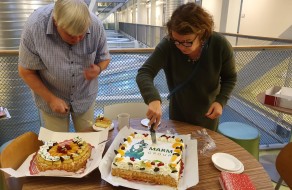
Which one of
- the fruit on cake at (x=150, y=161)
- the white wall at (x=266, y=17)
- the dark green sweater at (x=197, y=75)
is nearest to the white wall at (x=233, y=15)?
the white wall at (x=266, y=17)

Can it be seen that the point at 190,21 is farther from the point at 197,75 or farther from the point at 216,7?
the point at 216,7

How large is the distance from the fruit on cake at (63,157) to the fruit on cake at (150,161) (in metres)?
0.16

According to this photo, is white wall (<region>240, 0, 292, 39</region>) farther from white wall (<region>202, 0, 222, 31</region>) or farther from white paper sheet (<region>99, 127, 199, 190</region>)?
white paper sheet (<region>99, 127, 199, 190</region>)

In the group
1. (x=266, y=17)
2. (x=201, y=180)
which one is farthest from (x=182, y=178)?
(x=266, y=17)

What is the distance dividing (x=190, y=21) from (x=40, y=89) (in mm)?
1019

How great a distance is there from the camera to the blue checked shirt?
4.95 ft

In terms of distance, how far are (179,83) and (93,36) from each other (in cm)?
66

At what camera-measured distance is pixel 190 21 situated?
1312 millimetres

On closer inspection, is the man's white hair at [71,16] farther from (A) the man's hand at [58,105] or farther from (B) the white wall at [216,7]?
(B) the white wall at [216,7]

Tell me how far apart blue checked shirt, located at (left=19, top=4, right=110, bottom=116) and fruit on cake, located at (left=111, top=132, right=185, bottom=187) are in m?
0.62

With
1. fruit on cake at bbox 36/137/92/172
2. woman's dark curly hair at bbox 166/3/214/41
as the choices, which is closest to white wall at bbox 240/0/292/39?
woman's dark curly hair at bbox 166/3/214/41

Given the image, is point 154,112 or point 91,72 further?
point 91,72

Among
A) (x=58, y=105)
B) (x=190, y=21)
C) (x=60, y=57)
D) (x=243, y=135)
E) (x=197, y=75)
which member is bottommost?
(x=243, y=135)

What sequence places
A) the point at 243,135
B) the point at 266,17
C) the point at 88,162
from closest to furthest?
the point at 88,162 → the point at 243,135 → the point at 266,17
